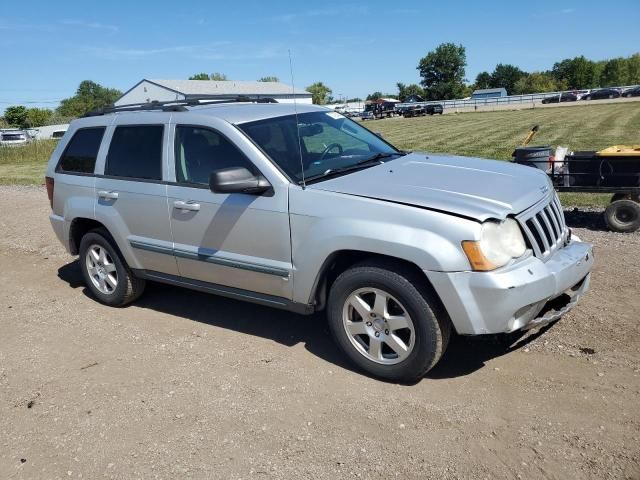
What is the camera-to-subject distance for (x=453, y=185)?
12.6 ft

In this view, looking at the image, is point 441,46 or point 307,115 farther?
point 441,46

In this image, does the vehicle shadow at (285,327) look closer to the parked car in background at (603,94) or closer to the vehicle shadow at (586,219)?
the vehicle shadow at (586,219)

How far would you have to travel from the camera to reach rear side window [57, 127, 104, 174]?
18.3 ft

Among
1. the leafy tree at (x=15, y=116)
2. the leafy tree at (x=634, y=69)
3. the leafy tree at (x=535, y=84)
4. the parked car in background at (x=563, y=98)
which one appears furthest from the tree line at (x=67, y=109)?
the leafy tree at (x=634, y=69)

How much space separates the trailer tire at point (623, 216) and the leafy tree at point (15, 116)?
8795 cm

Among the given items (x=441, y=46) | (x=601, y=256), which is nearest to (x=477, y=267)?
(x=601, y=256)

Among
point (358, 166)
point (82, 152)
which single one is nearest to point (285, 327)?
point (358, 166)

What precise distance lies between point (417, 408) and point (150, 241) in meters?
2.76

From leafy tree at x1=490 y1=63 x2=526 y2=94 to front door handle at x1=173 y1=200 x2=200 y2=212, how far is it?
374ft

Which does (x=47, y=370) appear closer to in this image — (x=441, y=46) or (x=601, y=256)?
(x=601, y=256)

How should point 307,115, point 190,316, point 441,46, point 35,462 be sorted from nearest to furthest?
point 35,462
point 307,115
point 190,316
point 441,46

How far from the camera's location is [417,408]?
358 centimetres

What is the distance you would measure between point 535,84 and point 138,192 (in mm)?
108853

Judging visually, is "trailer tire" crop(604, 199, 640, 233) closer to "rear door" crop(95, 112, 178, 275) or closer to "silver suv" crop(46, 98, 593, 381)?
"silver suv" crop(46, 98, 593, 381)
